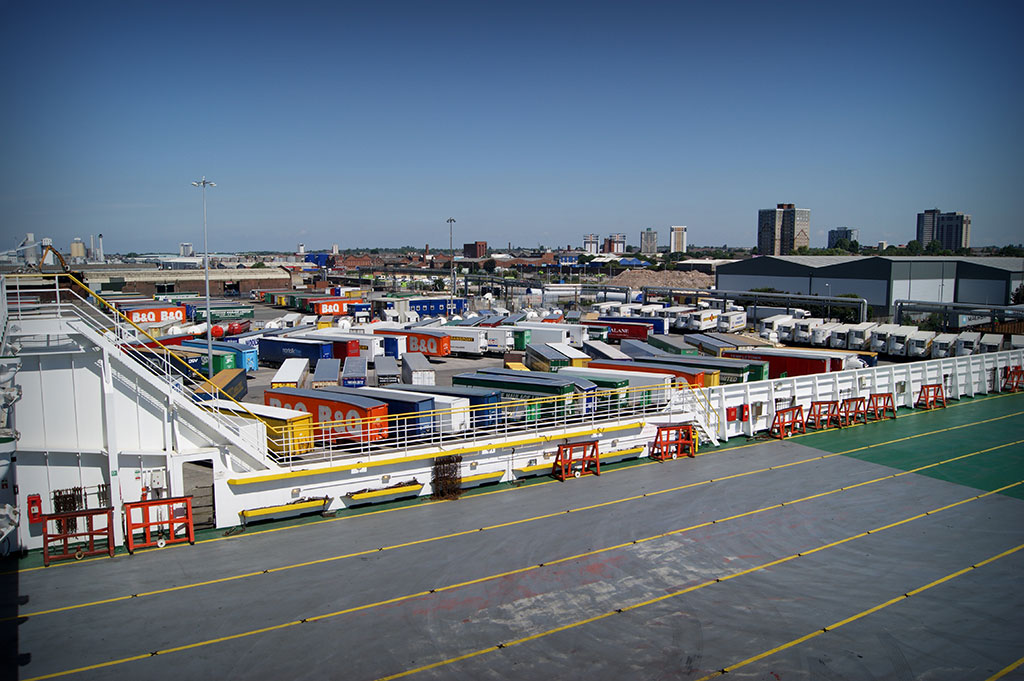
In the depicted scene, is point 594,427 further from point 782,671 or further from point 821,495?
point 782,671

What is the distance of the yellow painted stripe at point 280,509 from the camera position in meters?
14.5

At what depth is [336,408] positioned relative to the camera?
21.1m

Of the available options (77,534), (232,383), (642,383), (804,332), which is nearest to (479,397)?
(642,383)

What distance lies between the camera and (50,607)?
11102mm

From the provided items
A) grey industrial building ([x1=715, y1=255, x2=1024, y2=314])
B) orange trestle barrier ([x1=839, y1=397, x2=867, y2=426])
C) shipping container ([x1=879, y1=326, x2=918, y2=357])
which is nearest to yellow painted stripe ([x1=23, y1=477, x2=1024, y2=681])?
orange trestle barrier ([x1=839, y1=397, x2=867, y2=426])

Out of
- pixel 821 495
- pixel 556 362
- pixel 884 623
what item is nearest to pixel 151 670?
pixel 884 623

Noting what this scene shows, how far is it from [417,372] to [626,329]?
27.0 meters

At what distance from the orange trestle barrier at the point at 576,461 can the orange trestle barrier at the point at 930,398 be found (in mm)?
17603

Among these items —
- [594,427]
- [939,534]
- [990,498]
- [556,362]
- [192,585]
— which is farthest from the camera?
[556,362]

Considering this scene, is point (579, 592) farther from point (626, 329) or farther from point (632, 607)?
point (626, 329)

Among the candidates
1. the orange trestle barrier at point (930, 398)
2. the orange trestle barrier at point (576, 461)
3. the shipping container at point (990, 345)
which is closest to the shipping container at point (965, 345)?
the shipping container at point (990, 345)

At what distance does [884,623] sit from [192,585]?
41.2 feet

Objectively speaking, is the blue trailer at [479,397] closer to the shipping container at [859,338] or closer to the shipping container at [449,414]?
the shipping container at [449,414]

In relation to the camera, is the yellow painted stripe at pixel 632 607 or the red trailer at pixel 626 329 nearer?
the yellow painted stripe at pixel 632 607
